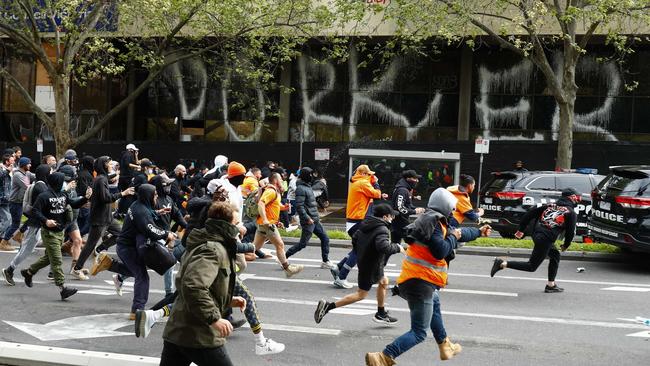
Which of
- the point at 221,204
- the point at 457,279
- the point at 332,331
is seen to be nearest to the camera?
the point at 221,204

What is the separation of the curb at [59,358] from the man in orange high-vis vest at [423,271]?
6.40 feet

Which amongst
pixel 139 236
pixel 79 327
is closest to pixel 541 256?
pixel 139 236

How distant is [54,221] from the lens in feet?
35.2

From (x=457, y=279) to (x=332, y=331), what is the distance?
13.5ft

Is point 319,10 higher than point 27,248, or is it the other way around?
point 319,10

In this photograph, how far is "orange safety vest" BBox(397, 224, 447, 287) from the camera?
7.25 meters

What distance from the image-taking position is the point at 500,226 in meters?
17.8

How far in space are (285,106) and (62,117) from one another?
12118 mm

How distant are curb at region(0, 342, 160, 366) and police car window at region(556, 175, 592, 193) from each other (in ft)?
42.5

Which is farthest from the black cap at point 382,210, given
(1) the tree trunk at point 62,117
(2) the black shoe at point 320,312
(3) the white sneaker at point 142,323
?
(1) the tree trunk at point 62,117

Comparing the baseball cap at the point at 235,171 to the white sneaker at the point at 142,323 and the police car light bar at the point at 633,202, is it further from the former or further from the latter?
the police car light bar at the point at 633,202

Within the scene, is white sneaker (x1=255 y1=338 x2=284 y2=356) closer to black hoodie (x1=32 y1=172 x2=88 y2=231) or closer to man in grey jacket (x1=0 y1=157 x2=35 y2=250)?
black hoodie (x1=32 y1=172 x2=88 y2=231)

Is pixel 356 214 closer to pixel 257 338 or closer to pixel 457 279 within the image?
pixel 457 279

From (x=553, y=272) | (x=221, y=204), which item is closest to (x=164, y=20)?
(x=553, y=272)
